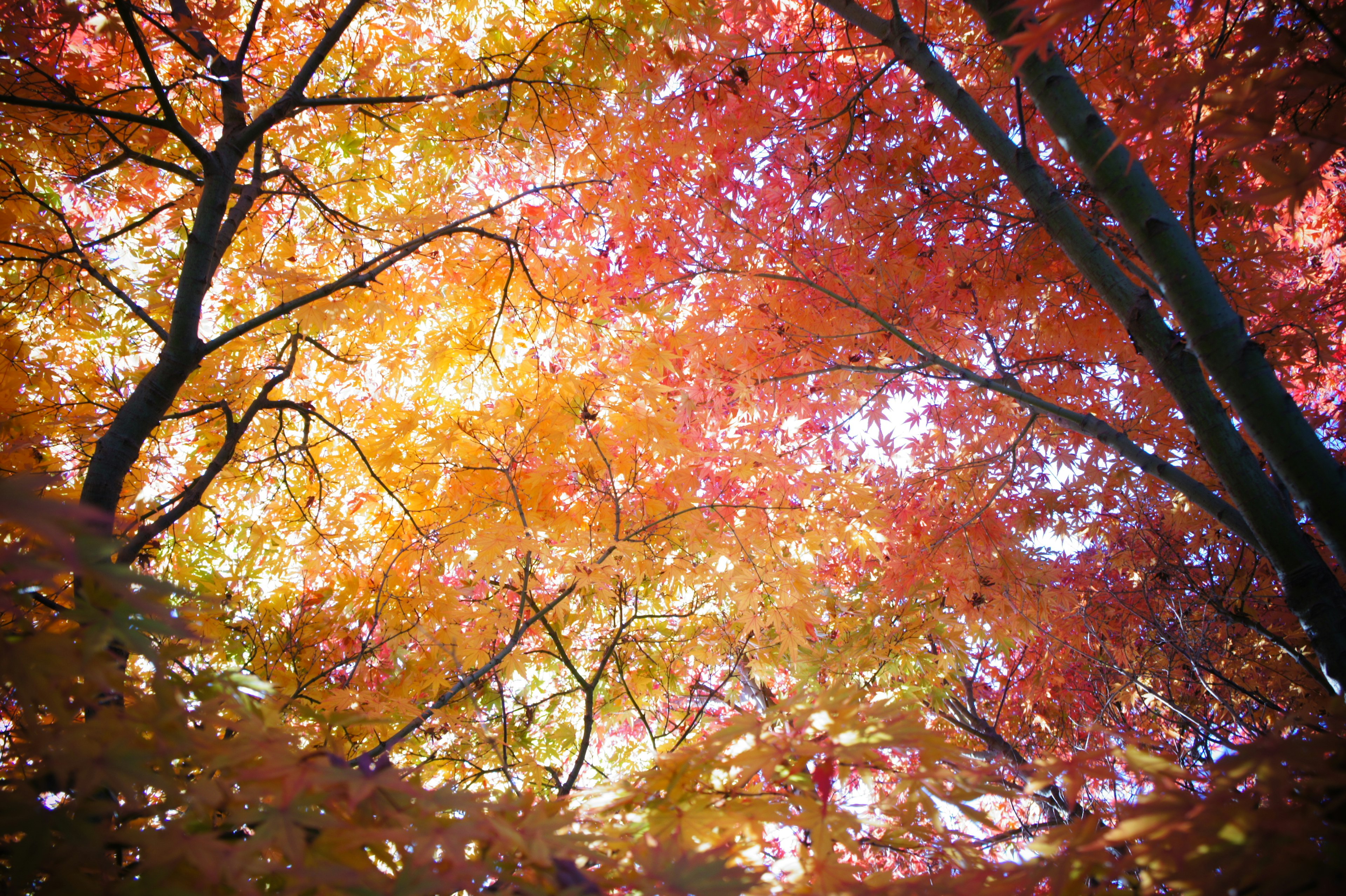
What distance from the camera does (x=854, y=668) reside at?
356 centimetres

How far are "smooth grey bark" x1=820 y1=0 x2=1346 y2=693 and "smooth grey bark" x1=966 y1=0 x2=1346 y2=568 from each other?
0.10m

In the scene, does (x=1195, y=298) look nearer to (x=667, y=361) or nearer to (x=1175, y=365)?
(x=1175, y=365)

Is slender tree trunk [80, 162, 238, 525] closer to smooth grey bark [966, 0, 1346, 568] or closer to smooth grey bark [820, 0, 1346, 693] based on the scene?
smooth grey bark [820, 0, 1346, 693]

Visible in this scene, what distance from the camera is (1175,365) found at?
2.02 metres

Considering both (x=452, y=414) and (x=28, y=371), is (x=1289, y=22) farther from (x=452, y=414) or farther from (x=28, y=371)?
(x=28, y=371)

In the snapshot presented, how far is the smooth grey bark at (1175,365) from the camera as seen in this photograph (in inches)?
68.4

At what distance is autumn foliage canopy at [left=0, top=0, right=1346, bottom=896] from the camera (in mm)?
2188

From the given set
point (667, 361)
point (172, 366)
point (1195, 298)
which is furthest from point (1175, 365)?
point (172, 366)

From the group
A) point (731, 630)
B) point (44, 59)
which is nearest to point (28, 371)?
point (44, 59)

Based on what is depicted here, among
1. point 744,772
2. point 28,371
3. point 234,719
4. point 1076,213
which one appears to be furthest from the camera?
point 28,371

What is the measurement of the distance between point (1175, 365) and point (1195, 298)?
241 mm

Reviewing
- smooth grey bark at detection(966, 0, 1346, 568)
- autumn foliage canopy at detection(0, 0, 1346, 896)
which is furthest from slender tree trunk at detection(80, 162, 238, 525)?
smooth grey bark at detection(966, 0, 1346, 568)

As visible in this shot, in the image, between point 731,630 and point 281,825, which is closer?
point 281,825

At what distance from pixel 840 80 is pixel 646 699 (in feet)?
13.5
